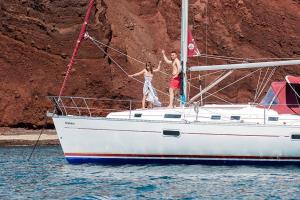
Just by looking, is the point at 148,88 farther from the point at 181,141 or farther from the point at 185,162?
the point at 185,162

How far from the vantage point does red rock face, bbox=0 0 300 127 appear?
4675 cm

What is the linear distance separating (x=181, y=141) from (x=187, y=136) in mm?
297

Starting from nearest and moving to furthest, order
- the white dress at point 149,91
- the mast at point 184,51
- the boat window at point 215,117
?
the boat window at point 215,117, the mast at point 184,51, the white dress at point 149,91

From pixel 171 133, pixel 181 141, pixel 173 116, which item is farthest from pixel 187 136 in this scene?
pixel 173 116

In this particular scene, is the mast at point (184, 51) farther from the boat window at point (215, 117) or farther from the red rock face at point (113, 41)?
the red rock face at point (113, 41)

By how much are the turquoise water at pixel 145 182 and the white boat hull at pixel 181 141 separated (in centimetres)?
42

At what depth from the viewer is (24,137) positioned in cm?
4384

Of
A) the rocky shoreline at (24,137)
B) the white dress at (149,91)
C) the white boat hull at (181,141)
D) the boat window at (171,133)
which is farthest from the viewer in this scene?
the rocky shoreline at (24,137)

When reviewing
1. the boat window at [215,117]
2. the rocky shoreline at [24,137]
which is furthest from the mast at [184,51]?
the rocky shoreline at [24,137]

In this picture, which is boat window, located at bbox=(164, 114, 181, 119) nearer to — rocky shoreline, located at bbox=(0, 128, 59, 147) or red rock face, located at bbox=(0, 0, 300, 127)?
rocky shoreline, located at bbox=(0, 128, 59, 147)

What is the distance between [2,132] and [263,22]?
22.1 m

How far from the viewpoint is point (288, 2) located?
59.1 m

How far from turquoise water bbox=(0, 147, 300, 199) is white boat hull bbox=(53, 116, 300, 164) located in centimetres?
42

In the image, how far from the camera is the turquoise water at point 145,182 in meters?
22.0
